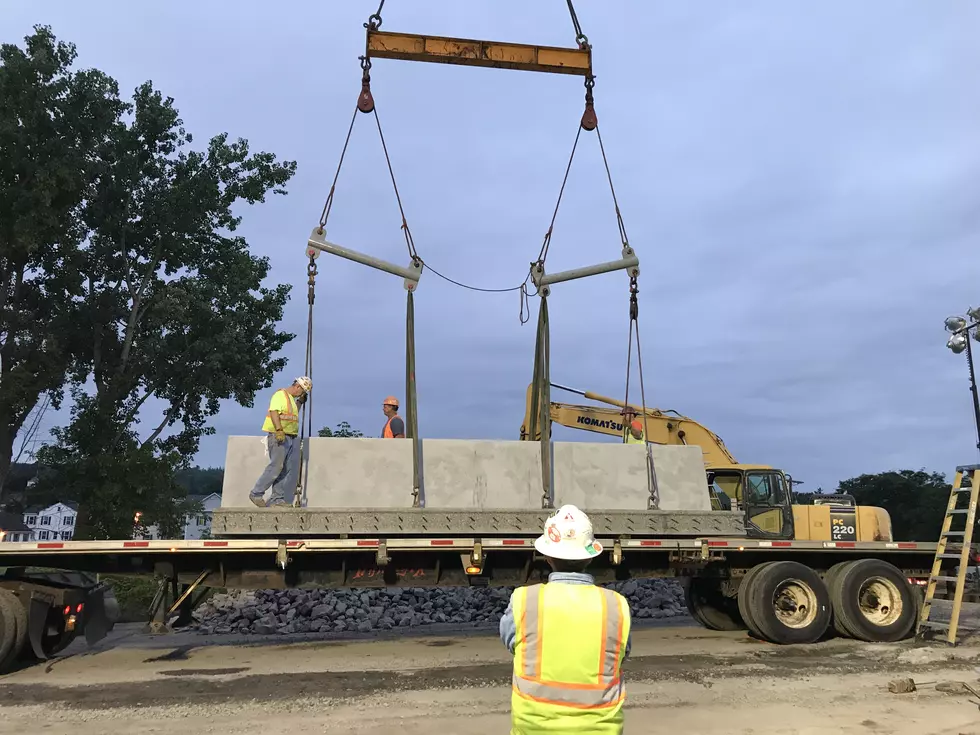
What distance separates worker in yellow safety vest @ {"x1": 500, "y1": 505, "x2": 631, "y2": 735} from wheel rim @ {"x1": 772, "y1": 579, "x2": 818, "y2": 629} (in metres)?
7.85

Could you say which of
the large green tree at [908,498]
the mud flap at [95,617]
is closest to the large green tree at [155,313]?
the mud flap at [95,617]

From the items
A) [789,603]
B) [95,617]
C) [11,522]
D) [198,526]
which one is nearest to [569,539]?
[95,617]

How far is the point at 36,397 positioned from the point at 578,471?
1798 cm

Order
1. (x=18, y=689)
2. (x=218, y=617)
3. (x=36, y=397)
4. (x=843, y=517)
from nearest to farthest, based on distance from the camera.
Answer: (x=18, y=689), (x=843, y=517), (x=218, y=617), (x=36, y=397)

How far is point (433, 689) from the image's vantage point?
22.8 ft

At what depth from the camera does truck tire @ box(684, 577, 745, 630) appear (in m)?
10.9

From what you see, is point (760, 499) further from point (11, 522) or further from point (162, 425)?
point (11, 522)

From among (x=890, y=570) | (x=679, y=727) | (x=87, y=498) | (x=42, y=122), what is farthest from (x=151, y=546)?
(x=42, y=122)

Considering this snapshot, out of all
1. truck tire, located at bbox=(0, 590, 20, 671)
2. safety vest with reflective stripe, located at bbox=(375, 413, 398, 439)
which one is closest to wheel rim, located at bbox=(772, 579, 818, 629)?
safety vest with reflective stripe, located at bbox=(375, 413, 398, 439)

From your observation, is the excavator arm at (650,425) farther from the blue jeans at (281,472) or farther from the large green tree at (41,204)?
the large green tree at (41,204)

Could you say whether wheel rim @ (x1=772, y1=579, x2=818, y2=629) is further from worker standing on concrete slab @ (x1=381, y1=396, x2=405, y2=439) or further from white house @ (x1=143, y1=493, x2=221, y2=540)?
white house @ (x1=143, y1=493, x2=221, y2=540)

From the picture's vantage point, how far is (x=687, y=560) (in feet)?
30.0

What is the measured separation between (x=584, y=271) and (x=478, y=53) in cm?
310

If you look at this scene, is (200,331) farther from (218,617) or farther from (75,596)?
(75,596)
